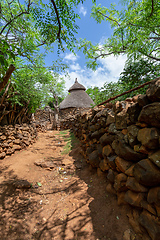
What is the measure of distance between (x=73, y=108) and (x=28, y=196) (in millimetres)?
12986

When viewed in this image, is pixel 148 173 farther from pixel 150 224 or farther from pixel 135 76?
pixel 135 76

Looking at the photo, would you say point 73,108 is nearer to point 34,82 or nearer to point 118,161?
point 34,82

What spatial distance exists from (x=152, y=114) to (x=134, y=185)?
114 centimetres

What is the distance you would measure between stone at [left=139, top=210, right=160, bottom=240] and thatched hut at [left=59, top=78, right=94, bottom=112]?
12.9m

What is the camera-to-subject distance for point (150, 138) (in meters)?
1.45

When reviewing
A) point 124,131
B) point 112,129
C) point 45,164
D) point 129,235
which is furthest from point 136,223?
point 45,164

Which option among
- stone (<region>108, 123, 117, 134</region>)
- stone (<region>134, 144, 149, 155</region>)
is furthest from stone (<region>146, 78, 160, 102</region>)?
stone (<region>108, 123, 117, 134</region>)

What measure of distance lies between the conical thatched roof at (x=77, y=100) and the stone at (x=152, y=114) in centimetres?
1360

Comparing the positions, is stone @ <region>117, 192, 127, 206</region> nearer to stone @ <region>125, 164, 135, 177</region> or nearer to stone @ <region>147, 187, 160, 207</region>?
stone @ <region>125, 164, 135, 177</region>

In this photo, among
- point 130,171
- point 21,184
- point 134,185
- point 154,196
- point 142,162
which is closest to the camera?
point 154,196

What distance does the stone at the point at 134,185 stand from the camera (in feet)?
5.08

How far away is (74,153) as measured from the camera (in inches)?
204

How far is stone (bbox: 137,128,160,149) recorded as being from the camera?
141cm

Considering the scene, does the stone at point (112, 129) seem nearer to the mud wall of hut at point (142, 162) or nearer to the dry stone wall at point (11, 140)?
the mud wall of hut at point (142, 162)
